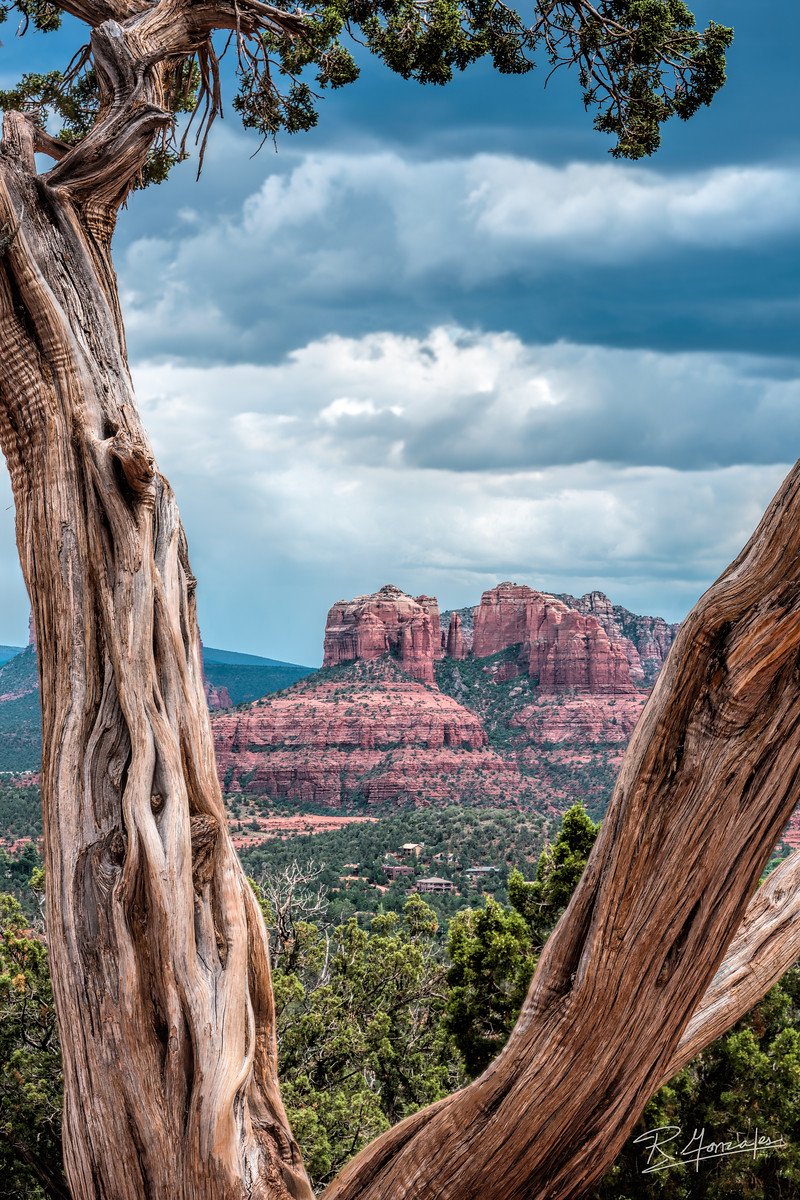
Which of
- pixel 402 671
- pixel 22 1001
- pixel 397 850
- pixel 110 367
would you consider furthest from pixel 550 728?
pixel 110 367

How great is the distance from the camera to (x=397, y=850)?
49.1 metres

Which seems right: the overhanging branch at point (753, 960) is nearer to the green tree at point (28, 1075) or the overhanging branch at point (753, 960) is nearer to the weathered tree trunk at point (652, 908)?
the weathered tree trunk at point (652, 908)

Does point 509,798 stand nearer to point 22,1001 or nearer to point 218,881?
point 22,1001

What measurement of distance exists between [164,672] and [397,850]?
154ft

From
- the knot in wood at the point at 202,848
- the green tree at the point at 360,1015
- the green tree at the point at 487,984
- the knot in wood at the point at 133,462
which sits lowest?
the green tree at the point at 360,1015

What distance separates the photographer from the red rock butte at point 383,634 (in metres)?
90.4

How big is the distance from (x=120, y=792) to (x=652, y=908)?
1.60 meters

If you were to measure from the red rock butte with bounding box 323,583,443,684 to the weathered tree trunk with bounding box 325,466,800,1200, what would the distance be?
8654 cm

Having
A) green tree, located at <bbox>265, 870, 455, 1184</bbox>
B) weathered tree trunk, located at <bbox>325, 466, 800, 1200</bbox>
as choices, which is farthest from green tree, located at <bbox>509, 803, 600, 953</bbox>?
weathered tree trunk, located at <bbox>325, 466, 800, 1200</bbox>

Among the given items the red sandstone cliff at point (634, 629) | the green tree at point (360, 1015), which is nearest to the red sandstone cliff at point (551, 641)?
the red sandstone cliff at point (634, 629)

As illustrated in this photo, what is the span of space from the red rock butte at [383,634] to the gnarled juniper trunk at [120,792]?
281 ft

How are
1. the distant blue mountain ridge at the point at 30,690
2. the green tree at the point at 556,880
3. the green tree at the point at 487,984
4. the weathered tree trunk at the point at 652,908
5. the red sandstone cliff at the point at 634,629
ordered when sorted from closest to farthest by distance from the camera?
the weathered tree trunk at the point at 652,908 → the green tree at the point at 487,984 → the green tree at the point at 556,880 → the distant blue mountain ridge at the point at 30,690 → the red sandstone cliff at the point at 634,629

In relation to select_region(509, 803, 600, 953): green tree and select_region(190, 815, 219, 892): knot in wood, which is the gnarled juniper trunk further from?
select_region(509, 803, 600, 953): green tree

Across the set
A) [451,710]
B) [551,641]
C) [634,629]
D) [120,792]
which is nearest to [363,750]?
[451,710]
